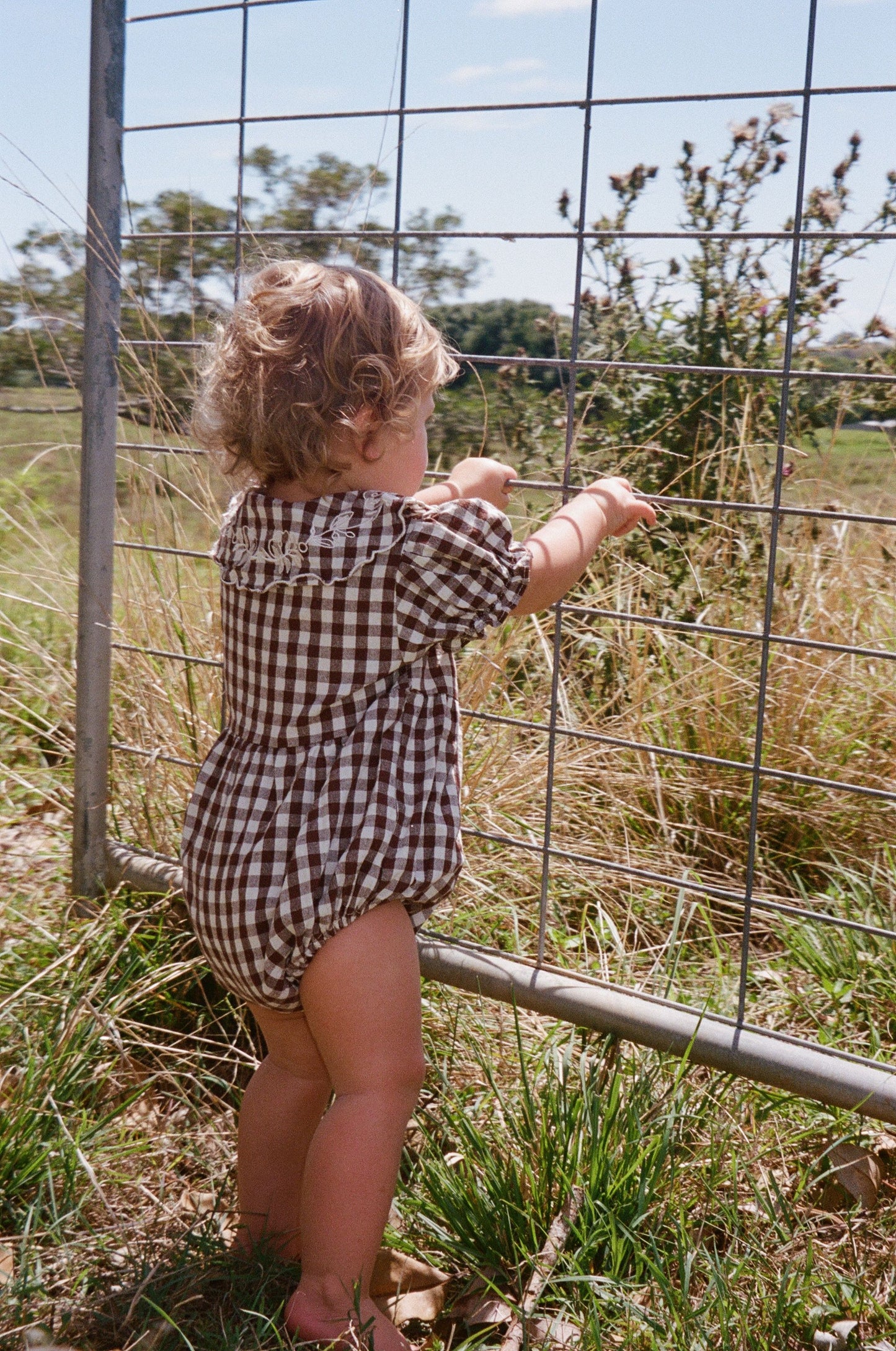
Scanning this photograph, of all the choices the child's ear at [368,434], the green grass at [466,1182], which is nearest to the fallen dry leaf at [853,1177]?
the green grass at [466,1182]

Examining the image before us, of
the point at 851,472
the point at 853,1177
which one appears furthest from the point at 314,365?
the point at 851,472

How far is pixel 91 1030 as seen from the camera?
2.15 meters

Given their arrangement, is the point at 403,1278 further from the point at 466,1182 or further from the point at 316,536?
the point at 316,536

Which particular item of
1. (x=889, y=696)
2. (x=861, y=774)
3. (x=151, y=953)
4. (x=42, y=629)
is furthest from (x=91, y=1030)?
(x=42, y=629)

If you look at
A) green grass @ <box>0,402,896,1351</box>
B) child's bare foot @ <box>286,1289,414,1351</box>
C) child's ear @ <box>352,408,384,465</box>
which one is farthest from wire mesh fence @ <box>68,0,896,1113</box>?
child's bare foot @ <box>286,1289,414,1351</box>

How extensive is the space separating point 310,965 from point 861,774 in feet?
4.93

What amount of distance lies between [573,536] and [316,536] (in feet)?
1.20

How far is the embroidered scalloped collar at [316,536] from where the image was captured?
1.64 metres

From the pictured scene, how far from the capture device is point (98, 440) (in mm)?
2461

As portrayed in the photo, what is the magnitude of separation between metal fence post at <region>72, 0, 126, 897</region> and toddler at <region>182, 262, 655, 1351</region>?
0.77 meters

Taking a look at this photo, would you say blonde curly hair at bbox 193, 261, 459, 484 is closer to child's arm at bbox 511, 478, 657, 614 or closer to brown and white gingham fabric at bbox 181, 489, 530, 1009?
brown and white gingham fabric at bbox 181, 489, 530, 1009

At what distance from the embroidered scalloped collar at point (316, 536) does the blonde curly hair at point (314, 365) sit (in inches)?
2.3

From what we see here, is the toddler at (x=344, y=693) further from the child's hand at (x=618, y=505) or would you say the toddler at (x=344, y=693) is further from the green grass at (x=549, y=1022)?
the green grass at (x=549, y=1022)

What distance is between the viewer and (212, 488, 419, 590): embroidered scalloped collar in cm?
164
